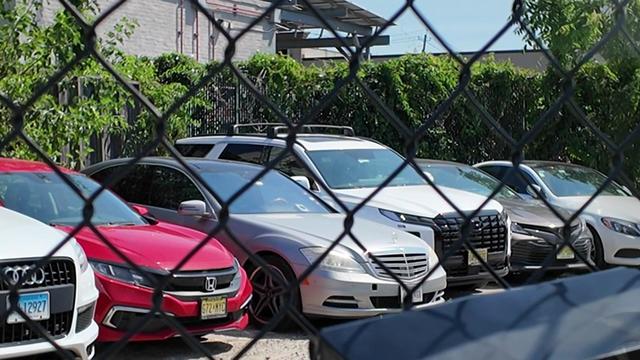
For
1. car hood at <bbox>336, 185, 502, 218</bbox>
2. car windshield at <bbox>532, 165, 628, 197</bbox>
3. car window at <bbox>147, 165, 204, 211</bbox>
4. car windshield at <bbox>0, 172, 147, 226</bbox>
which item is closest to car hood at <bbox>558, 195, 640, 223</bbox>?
car windshield at <bbox>532, 165, 628, 197</bbox>

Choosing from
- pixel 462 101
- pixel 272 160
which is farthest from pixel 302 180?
pixel 272 160

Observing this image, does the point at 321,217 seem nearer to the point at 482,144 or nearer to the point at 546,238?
the point at 546,238

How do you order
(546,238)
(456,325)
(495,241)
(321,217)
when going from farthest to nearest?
(546,238) < (495,241) < (321,217) < (456,325)

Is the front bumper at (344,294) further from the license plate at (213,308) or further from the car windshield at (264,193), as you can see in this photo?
the car windshield at (264,193)

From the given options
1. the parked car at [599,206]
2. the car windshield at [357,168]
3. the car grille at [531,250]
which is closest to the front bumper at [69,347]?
the car windshield at [357,168]

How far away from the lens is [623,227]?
34.4 ft

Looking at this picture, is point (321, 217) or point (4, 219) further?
point (321, 217)

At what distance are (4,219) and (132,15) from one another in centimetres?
1495

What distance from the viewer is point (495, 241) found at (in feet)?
29.9

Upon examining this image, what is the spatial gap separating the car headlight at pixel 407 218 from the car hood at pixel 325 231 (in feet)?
2.43

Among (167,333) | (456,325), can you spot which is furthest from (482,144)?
(456,325)

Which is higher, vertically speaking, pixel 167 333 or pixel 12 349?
pixel 12 349

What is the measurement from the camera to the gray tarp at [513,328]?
1.18 meters

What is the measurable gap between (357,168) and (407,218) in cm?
121
